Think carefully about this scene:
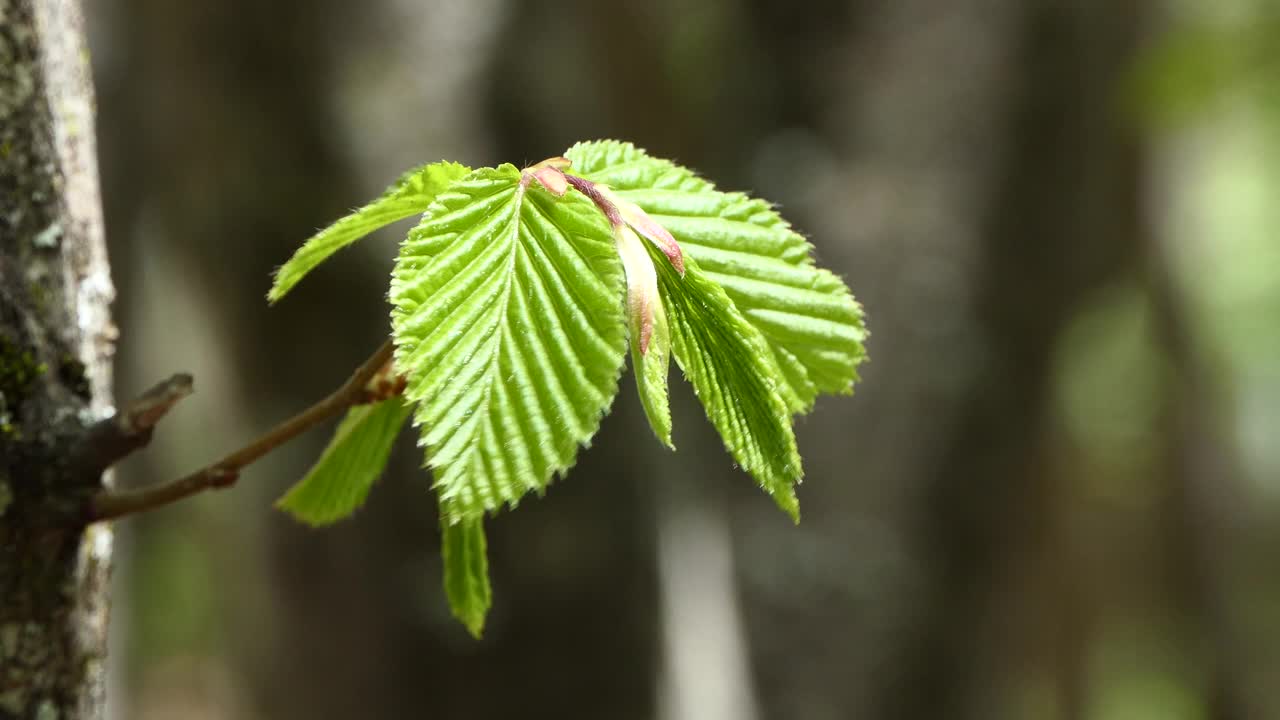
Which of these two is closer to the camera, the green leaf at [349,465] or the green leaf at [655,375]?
the green leaf at [655,375]

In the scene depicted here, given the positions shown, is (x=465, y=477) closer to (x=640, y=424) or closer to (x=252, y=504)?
(x=640, y=424)

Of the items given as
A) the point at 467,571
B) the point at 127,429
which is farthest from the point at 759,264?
the point at 127,429

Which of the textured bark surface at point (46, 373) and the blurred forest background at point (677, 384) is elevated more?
the blurred forest background at point (677, 384)

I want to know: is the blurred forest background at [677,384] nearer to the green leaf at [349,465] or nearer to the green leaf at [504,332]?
the green leaf at [349,465]

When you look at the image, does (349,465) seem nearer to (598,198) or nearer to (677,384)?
(598,198)

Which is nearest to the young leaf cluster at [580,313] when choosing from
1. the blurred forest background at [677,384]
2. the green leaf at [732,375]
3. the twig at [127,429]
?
the green leaf at [732,375]

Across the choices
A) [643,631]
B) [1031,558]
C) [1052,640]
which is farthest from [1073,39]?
[1052,640]

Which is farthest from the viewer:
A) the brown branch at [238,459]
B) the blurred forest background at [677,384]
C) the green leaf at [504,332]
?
the blurred forest background at [677,384]

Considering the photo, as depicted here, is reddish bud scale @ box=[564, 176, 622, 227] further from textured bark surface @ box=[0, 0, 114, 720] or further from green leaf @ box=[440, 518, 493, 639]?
textured bark surface @ box=[0, 0, 114, 720]

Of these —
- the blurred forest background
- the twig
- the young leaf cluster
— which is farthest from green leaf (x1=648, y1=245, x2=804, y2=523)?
the blurred forest background
